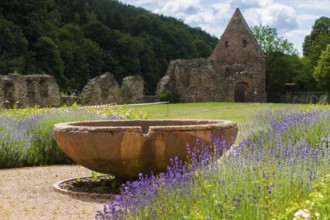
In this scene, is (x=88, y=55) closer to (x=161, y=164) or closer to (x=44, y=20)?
(x=44, y=20)

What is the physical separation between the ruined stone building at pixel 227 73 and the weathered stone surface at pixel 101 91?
9.32m

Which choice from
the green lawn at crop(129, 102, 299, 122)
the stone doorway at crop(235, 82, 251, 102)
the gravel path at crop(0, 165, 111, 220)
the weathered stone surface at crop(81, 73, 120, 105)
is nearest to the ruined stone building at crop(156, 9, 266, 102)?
the stone doorway at crop(235, 82, 251, 102)

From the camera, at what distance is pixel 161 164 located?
6906 mm

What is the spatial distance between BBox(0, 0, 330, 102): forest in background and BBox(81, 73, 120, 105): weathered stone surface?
8122mm

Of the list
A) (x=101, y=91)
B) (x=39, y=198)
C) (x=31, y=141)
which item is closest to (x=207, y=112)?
(x=101, y=91)

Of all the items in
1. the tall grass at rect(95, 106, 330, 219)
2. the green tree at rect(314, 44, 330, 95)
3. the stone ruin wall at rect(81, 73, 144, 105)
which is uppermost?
the green tree at rect(314, 44, 330, 95)

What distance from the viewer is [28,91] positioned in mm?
25234

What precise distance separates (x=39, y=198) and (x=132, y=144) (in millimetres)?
1280

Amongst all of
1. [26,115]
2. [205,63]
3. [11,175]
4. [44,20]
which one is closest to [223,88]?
[205,63]

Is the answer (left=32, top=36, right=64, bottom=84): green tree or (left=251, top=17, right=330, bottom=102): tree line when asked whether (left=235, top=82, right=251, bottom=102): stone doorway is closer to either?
(left=251, top=17, right=330, bottom=102): tree line

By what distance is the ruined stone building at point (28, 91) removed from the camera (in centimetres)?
2431

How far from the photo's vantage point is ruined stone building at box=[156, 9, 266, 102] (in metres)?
41.5

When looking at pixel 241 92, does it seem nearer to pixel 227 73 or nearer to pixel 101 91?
pixel 227 73

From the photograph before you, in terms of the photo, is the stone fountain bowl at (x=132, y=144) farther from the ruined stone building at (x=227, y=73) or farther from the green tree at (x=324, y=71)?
the green tree at (x=324, y=71)
